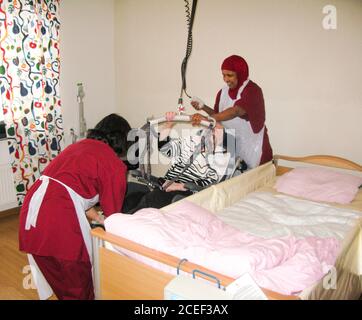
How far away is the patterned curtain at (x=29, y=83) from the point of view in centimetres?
328

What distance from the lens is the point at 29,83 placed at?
3453 mm

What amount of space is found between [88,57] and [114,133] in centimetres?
230

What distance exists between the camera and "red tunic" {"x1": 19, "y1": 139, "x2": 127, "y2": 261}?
1987mm

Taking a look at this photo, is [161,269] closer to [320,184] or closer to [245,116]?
[320,184]

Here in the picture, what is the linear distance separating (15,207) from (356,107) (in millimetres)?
3119

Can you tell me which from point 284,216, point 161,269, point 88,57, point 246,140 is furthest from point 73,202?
point 88,57

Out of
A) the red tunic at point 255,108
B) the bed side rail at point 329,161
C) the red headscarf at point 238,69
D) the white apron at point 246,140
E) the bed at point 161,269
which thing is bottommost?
the bed at point 161,269

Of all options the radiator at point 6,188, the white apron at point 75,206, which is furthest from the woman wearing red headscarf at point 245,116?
the radiator at point 6,188

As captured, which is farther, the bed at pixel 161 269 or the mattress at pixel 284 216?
the mattress at pixel 284 216

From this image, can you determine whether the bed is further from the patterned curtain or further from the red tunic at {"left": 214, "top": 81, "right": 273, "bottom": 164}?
the patterned curtain

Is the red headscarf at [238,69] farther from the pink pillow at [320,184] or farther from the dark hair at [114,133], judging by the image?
the dark hair at [114,133]

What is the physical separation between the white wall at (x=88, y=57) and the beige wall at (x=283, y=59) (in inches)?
19.7

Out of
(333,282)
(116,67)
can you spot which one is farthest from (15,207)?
→ (333,282)

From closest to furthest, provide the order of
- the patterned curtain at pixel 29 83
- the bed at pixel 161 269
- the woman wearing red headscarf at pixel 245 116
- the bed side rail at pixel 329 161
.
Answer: the bed at pixel 161 269, the bed side rail at pixel 329 161, the woman wearing red headscarf at pixel 245 116, the patterned curtain at pixel 29 83
